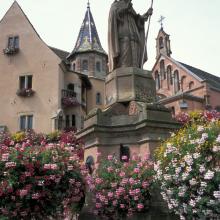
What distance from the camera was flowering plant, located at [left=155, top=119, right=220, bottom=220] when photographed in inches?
235

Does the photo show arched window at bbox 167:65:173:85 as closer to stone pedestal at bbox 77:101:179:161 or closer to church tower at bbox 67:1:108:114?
church tower at bbox 67:1:108:114

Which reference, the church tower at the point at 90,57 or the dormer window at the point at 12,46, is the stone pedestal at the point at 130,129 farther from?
the church tower at the point at 90,57

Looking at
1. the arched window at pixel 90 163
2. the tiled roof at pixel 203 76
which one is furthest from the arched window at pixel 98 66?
the arched window at pixel 90 163

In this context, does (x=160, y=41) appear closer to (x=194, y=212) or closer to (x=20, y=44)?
(x=20, y=44)

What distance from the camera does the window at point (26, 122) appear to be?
3353cm

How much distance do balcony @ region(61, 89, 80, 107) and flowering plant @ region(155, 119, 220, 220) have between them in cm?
2832

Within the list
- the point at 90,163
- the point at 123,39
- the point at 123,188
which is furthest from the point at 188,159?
the point at 123,39

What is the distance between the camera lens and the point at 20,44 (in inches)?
1417

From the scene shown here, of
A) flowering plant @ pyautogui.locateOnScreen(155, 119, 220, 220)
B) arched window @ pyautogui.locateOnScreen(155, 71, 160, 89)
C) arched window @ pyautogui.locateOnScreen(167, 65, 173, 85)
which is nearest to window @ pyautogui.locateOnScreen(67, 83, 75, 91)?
arched window @ pyautogui.locateOnScreen(167, 65, 173, 85)

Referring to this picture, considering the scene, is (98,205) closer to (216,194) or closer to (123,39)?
(216,194)

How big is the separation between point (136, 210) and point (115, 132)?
2.67 m

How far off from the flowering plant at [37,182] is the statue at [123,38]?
4.57 metres

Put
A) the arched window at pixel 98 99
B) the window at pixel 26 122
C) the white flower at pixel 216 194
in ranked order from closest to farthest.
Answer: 1. the white flower at pixel 216 194
2. the window at pixel 26 122
3. the arched window at pixel 98 99

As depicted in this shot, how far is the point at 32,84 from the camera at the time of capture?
1371 inches
